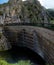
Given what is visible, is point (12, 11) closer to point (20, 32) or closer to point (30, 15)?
point (30, 15)

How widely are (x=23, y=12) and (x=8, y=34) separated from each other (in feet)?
389

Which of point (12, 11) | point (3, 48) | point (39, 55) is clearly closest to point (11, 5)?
point (12, 11)

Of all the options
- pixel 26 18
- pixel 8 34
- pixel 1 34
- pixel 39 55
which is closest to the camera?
pixel 39 55

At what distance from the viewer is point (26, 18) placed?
189250mm

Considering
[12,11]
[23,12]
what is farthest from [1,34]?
[23,12]

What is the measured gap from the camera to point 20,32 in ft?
252

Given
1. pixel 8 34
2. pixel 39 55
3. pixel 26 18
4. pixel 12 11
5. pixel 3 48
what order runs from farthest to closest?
pixel 26 18 → pixel 12 11 → pixel 8 34 → pixel 3 48 → pixel 39 55

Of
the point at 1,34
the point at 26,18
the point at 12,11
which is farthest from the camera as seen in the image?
the point at 26,18

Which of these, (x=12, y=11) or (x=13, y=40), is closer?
(x=13, y=40)

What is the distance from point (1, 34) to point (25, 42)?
9014mm

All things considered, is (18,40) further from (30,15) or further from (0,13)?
(30,15)

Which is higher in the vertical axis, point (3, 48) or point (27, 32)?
point (27, 32)

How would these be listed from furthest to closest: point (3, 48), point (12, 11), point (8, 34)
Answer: point (12, 11) → point (8, 34) → point (3, 48)

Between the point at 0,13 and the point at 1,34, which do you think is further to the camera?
the point at 0,13
